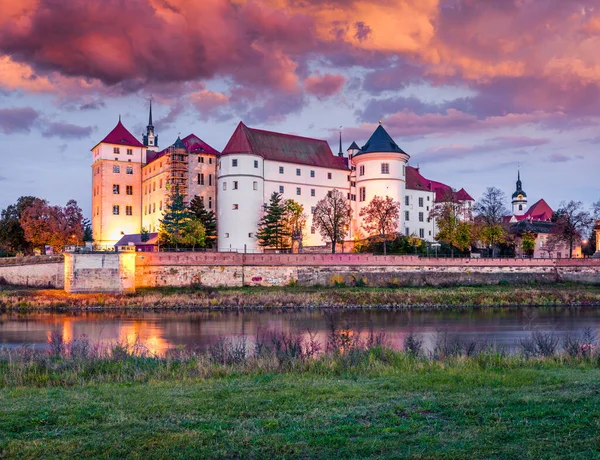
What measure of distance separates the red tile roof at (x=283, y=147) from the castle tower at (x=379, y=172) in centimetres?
266

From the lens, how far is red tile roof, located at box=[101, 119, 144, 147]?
66062 millimetres

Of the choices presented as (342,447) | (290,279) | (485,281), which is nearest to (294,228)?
(290,279)

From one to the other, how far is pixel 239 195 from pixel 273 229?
16.6ft

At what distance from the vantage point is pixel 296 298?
4091 centimetres

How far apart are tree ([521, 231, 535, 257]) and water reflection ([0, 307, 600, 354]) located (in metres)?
32.4

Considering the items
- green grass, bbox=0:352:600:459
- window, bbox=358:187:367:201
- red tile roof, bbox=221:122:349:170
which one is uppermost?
red tile roof, bbox=221:122:349:170

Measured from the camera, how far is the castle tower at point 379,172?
63.6 metres

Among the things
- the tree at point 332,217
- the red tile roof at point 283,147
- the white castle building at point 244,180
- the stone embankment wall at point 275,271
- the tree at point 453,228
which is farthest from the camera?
the red tile roof at point 283,147

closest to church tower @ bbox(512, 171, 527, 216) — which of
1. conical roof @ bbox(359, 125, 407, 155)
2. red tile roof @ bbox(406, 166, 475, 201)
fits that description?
red tile roof @ bbox(406, 166, 475, 201)

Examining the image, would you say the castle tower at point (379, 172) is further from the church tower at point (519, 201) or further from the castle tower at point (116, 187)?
the church tower at point (519, 201)

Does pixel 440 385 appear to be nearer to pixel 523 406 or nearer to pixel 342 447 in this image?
pixel 523 406

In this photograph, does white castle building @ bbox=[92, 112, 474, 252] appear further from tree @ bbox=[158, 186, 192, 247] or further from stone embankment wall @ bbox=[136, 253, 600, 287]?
stone embankment wall @ bbox=[136, 253, 600, 287]

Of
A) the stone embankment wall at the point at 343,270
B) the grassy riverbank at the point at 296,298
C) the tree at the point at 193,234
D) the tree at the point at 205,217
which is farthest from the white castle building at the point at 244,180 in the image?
the grassy riverbank at the point at 296,298

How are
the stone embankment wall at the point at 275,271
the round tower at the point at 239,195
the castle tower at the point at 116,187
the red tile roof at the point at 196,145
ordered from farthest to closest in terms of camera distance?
the castle tower at the point at 116,187 < the red tile roof at the point at 196,145 < the round tower at the point at 239,195 < the stone embankment wall at the point at 275,271
